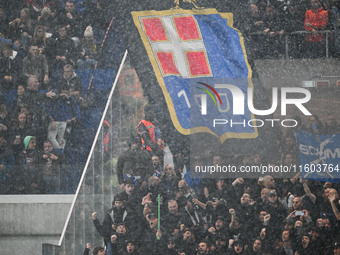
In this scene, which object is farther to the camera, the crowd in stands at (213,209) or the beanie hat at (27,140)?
the beanie hat at (27,140)

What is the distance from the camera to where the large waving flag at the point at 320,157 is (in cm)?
801

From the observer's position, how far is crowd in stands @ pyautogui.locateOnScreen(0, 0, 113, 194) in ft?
28.0

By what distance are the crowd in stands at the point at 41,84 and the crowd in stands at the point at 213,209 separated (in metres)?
0.85

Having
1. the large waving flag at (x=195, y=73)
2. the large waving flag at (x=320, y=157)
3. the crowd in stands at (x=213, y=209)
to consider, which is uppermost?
the large waving flag at (x=195, y=73)

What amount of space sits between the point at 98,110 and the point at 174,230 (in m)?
1.75

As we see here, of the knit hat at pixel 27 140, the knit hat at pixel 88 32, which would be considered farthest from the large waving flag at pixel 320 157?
the knit hat at pixel 27 140

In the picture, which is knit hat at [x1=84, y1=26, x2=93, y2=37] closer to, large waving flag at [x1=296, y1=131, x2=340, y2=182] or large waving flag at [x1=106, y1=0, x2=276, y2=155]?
large waving flag at [x1=106, y1=0, x2=276, y2=155]

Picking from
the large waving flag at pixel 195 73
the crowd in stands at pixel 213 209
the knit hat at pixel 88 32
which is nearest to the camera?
the crowd in stands at pixel 213 209

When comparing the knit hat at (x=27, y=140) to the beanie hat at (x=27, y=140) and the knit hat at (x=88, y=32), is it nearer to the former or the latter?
the beanie hat at (x=27, y=140)

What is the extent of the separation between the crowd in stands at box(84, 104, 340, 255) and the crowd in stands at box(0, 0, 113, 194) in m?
0.85

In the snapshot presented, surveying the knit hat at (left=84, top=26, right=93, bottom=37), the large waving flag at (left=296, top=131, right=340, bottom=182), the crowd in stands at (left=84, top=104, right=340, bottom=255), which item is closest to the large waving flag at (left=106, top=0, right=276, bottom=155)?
the crowd in stands at (left=84, top=104, right=340, bottom=255)

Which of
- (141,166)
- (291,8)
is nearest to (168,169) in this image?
(141,166)

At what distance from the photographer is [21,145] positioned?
28.4 ft

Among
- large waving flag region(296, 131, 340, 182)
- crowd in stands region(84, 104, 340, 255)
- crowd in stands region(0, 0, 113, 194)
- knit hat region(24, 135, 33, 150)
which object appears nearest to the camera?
crowd in stands region(84, 104, 340, 255)
